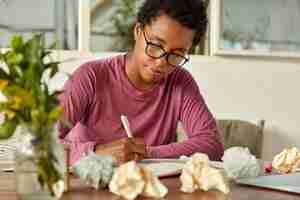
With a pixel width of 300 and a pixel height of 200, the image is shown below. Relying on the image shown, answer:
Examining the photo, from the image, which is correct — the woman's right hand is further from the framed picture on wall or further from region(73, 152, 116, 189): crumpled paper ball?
the framed picture on wall

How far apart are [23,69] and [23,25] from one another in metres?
1.77

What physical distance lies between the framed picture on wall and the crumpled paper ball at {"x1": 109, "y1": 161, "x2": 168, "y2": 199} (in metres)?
1.77

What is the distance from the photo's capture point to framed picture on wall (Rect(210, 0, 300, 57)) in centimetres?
276

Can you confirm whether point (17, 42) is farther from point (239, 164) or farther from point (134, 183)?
point (239, 164)

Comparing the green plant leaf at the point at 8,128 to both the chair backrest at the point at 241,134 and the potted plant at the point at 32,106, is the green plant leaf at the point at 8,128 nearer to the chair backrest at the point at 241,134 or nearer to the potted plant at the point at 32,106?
the potted plant at the point at 32,106

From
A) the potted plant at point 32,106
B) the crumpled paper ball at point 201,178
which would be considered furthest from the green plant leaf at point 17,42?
the crumpled paper ball at point 201,178

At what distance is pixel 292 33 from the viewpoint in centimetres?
285

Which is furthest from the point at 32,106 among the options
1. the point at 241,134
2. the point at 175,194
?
the point at 241,134

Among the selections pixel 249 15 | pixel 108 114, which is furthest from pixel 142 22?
pixel 249 15

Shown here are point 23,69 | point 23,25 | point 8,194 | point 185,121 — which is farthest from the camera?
point 23,25

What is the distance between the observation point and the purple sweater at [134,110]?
166cm

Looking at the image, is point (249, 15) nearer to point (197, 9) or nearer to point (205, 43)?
point (205, 43)

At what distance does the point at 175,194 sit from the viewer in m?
1.11

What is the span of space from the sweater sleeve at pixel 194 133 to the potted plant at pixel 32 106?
68 cm
